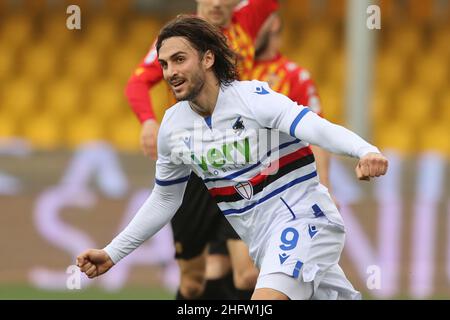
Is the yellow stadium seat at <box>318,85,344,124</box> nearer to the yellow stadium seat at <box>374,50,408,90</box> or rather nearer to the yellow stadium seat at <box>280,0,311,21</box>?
the yellow stadium seat at <box>374,50,408,90</box>

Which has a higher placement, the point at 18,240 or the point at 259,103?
the point at 18,240

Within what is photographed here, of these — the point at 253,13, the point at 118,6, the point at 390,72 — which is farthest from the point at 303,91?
the point at 118,6

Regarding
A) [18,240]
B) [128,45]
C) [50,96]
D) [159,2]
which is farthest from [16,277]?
[159,2]

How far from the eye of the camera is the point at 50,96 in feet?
41.8

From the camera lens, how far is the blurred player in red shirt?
6434 mm

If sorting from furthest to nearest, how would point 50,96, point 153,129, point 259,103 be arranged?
point 50,96 < point 153,129 < point 259,103

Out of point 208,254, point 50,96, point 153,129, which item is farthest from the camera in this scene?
point 50,96

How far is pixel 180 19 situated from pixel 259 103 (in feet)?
1.60

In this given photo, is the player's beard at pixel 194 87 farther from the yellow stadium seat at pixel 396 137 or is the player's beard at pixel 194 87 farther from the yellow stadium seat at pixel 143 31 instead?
the yellow stadium seat at pixel 143 31

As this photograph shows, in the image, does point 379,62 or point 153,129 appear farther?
point 379,62

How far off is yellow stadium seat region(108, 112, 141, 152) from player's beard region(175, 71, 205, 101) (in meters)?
6.77

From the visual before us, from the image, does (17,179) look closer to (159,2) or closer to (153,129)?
(153,129)

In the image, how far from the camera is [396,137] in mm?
12031

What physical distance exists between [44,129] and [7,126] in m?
0.37
